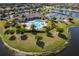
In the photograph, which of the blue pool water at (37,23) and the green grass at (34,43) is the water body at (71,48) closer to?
the green grass at (34,43)

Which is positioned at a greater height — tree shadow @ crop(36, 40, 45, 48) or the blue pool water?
the blue pool water

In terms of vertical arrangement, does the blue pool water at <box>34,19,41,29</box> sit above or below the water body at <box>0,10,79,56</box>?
above

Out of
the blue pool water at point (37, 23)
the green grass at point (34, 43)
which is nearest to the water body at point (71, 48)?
the green grass at point (34, 43)

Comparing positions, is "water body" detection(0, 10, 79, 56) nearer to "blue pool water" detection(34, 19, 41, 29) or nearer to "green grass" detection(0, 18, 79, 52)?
"green grass" detection(0, 18, 79, 52)

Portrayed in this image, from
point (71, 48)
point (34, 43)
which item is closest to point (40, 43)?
point (34, 43)

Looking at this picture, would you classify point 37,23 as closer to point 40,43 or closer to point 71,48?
point 40,43

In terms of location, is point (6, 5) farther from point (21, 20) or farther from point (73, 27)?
point (73, 27)

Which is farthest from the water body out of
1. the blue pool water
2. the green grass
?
the blue pool water

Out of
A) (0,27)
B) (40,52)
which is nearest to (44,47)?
(40,52)

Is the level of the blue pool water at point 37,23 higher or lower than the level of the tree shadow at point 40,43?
higher

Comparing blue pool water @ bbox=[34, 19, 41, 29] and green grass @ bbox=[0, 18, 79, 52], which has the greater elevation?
blue pool water @ bbox=[34, 19, 41, 29]

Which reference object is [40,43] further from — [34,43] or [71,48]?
[71,48]
